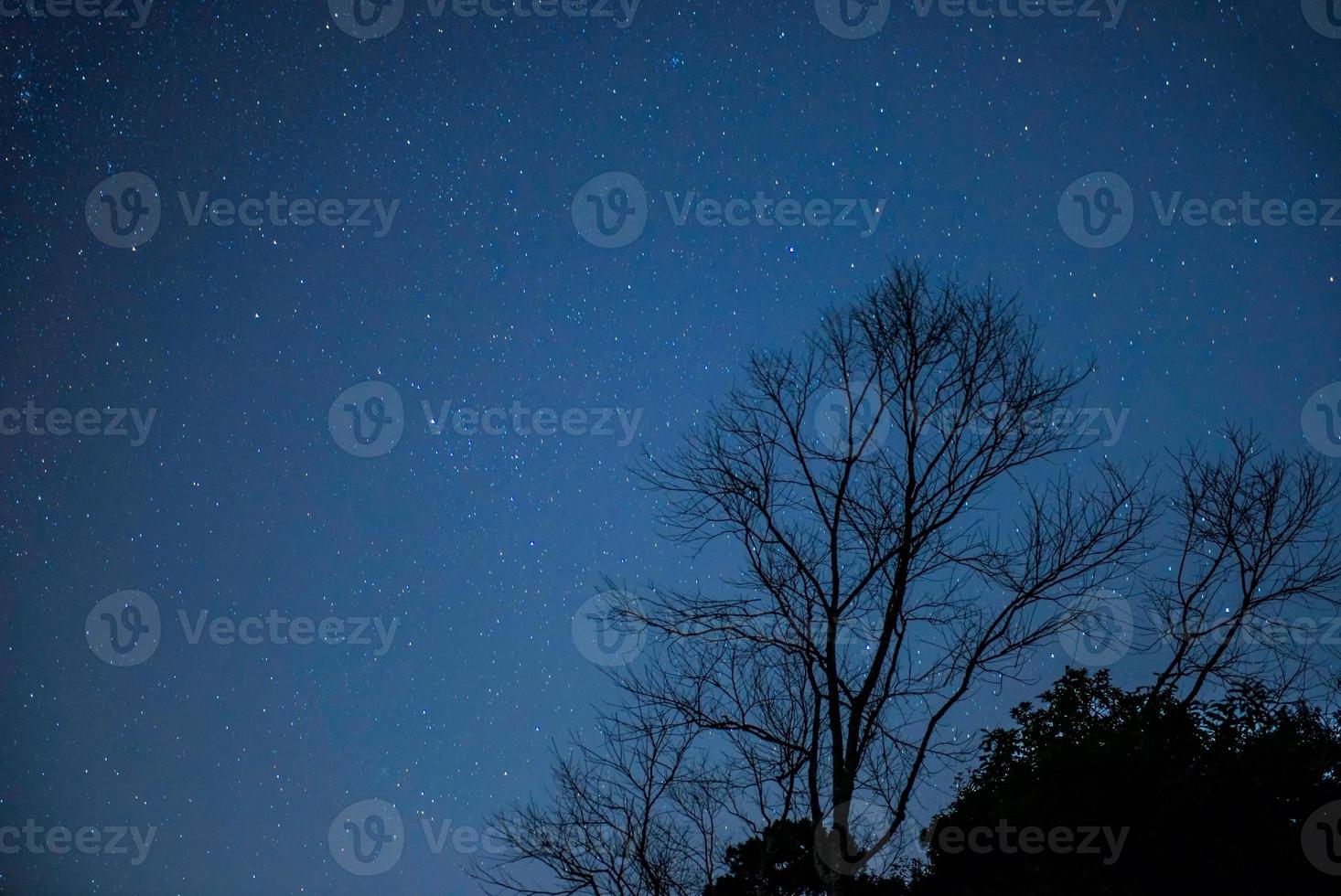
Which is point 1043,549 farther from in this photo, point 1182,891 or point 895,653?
point 1182,891

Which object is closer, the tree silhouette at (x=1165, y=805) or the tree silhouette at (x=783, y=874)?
the tree silhouette at (x=1165, y=805)

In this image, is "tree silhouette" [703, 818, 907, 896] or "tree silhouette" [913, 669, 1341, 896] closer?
"tree silhouette" [913, 669, 1341, 896]

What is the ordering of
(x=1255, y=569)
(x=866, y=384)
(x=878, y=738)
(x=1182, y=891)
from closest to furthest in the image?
(x=1182, y=891) < (x=878, y=738) < (x=866, y=384) < (x=1255, y=569)

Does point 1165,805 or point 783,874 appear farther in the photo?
point 783,874

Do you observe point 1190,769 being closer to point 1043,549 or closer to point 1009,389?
point 1043,549

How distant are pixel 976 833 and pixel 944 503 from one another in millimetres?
3098

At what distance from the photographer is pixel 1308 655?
9.85 metres

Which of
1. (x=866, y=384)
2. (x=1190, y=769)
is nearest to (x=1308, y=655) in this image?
(x=1190, y=769)

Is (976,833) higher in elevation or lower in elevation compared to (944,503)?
lower

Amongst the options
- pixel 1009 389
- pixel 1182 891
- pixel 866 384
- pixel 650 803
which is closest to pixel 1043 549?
pixel 1009 389

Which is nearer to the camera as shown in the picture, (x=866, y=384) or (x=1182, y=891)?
(x=1182, y=891)

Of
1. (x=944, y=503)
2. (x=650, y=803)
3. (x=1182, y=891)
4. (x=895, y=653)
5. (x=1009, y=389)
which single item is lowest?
(x=1182, y=891)

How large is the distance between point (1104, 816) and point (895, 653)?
2106mm

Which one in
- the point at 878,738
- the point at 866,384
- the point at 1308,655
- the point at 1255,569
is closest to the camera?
the point at 878,738
